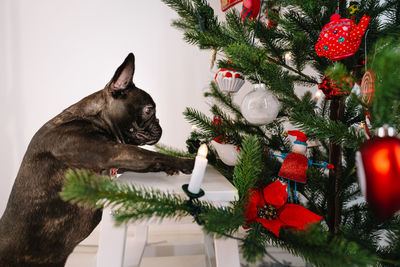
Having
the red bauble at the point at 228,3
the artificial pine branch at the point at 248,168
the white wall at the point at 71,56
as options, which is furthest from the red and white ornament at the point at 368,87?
the white wall at the point at 71,56

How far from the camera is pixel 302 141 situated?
21.0 inches

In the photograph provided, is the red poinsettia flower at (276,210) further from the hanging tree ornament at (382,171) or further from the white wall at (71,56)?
the white wall at (71,56)

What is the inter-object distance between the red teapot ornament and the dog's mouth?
0.44 metres

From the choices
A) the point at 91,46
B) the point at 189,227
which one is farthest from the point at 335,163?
the point at 91,46

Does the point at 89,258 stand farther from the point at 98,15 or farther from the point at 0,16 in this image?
the point at 0,16

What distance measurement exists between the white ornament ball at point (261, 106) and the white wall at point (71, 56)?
944mm

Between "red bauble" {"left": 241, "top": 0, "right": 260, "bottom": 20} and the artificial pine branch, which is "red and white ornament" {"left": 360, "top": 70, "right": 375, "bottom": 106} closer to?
the artificial pine branch

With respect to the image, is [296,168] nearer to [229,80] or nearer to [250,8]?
[229,80]

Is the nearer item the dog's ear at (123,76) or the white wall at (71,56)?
the dog's ear at (123,76)

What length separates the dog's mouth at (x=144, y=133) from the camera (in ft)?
1.97

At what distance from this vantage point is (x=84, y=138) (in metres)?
0.48

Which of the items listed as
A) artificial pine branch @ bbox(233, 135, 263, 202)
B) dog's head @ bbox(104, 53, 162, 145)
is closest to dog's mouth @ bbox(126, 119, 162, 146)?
dog's head @ bbox(104, 53, 162, 145)

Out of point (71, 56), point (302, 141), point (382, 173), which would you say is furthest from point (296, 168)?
point (71, 56)

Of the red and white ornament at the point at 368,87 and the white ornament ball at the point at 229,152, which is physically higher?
the red and white ornament at the point at 368,87
